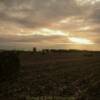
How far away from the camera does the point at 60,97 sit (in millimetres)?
19562

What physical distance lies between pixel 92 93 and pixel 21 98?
4.90m

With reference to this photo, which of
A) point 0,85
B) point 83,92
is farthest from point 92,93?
point 0,85

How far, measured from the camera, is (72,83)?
83.7 ft

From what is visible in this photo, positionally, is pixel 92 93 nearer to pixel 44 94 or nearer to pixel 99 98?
pixel 99 98

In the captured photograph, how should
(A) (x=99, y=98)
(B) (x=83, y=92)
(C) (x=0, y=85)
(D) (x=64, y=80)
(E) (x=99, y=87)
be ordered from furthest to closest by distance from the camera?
(D) (x=64, y=80) < (C) (x=0, y=85) < (E) (x=99, y=87) < (B) (x=83, y=92) < (A) (x=99, y=98)

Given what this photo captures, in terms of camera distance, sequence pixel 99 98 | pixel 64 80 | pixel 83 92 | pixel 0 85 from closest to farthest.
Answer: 1. pixel 99 98
2. pixel 83 92
3. pixel 0 85
4. pixel 64 80

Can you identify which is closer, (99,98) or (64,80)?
(99,98)

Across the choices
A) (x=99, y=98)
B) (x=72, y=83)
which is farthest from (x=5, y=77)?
(x=99, y=98)

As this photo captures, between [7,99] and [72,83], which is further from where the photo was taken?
[72,83]

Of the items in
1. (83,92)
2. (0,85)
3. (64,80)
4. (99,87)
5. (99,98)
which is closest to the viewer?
(99,98)

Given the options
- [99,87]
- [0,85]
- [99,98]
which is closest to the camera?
[99,98]

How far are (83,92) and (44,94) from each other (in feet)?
9.04

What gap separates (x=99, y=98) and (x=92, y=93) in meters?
1.20

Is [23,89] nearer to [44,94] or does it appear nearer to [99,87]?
[44,94]
